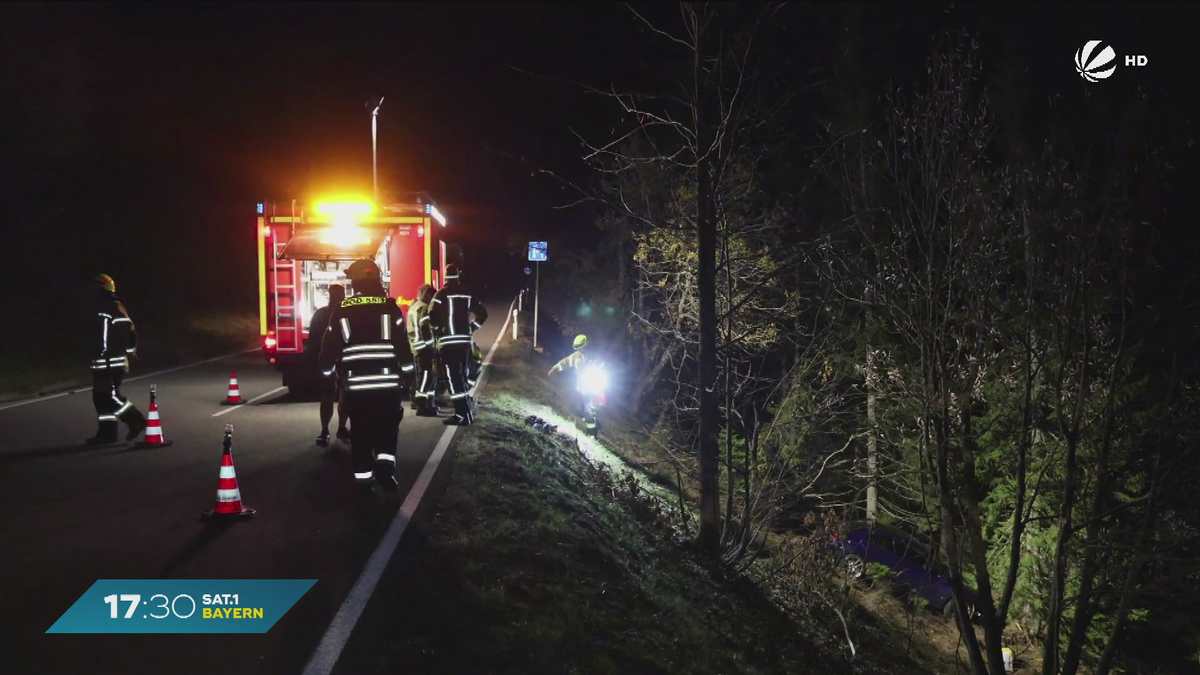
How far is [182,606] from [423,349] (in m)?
7.33

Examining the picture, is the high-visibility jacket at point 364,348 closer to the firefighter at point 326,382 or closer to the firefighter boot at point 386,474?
the firefighter boot at point 386,474

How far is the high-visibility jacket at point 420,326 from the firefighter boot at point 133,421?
3.52 meters

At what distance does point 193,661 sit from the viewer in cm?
471

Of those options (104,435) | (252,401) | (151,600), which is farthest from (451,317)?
(151,600)

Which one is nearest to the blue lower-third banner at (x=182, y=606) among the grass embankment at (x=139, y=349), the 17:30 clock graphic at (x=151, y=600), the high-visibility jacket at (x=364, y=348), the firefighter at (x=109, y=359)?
the 17:30 clock graphic at (x=151, y=600)

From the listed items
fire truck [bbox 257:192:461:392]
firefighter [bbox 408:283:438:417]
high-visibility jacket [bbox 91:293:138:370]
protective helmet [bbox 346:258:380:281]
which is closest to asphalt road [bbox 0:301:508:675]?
firefighter [bbox 408:283:438:417]

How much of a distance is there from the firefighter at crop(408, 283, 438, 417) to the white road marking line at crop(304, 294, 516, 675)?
12.0 ft

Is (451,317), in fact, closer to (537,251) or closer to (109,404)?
(109,404)

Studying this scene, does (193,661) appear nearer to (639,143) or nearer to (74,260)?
(639,143)

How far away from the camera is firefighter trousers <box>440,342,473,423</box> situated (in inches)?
475

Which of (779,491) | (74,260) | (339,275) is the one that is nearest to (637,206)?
(339,275)

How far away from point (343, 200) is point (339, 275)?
135 cm

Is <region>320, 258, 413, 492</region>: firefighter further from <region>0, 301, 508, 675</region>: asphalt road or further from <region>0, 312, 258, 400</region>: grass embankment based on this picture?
<region>0, 312, 258, 400</region>: grass embankment

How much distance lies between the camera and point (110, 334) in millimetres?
10445
